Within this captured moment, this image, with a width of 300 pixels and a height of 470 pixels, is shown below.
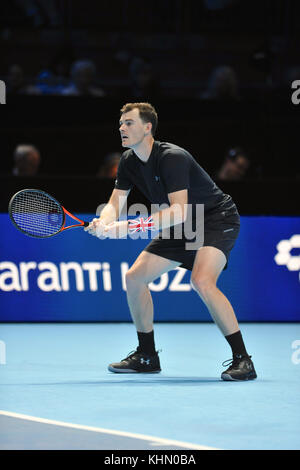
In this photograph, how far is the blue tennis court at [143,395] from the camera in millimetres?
4129

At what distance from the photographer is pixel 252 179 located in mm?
9781

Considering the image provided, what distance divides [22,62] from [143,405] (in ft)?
28.6

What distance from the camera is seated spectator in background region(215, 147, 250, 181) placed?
1034cm

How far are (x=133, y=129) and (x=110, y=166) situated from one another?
4144mm

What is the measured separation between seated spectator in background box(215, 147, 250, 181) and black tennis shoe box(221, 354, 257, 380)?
15.1 feet

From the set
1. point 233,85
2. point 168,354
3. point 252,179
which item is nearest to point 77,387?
point 168,354

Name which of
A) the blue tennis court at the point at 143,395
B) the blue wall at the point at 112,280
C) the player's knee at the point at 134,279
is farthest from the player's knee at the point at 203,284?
the blue wall at the point at 112,280

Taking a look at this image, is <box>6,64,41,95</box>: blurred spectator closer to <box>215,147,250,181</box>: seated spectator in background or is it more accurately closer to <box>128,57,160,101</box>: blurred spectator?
<box>128,57,160,101</box>: blurred spectator

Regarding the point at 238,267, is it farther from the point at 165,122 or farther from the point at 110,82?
the point at 110,82

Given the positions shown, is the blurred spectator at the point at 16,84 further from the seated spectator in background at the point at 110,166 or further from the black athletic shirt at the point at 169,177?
the black athletic shirt at the point at 169,177

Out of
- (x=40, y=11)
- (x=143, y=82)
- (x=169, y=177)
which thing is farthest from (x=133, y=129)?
(x=40, y=11)

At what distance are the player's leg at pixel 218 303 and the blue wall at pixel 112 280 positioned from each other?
3263 millimetres

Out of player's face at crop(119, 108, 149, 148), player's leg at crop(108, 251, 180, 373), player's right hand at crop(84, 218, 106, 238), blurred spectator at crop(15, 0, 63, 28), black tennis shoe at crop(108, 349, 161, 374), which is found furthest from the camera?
blurred spectator at crop(15, 0, 63, 28)

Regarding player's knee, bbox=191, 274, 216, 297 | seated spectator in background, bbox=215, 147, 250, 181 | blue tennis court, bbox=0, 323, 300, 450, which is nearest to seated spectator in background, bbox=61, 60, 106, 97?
seated spectator in background, bbox=215, 147, 250, 181
